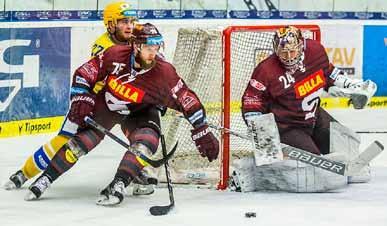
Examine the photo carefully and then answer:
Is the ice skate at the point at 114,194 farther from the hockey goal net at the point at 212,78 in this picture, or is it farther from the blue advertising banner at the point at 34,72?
the blue advertising banner at the point at 34,72

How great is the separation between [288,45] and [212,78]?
26.1 inches

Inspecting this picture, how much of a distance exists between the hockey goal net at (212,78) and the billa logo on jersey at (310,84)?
0.38 m

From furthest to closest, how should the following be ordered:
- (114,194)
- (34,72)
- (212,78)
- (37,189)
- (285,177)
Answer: (34,72) → (212,78) → (285,177) → (37,189) → (114,194)

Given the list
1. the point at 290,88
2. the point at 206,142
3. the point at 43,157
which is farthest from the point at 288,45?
the point at 43,157

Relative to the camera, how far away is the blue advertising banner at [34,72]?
293 inches

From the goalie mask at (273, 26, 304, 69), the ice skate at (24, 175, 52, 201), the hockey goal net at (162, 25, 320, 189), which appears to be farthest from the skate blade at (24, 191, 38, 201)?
the goalie mask at (273, 26, 304, 69)

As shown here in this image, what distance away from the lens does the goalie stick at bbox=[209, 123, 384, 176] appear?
584 cm

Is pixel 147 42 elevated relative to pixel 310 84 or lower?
elevated

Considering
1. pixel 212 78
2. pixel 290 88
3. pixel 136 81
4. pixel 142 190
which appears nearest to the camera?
pixel 136 81

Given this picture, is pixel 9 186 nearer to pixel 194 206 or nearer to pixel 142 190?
pixel 142 190

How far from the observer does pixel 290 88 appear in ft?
20.0

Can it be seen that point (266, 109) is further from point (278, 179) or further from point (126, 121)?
Answer: point (126, 121)

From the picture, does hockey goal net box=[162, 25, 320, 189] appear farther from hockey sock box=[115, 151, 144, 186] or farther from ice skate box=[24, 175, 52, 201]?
ice skate box=[24, 175, 52, 201]

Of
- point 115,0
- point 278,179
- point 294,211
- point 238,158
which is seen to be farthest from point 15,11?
point 294,211
